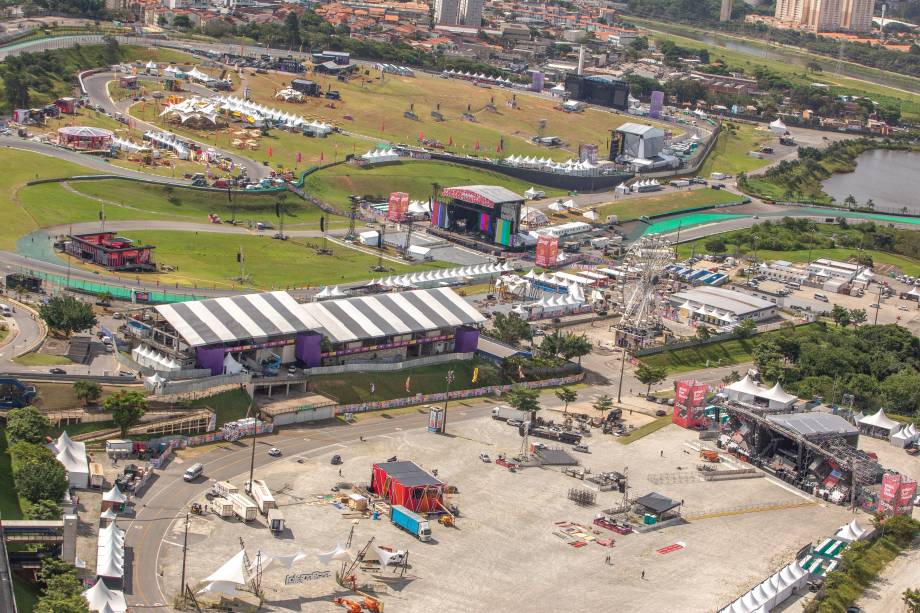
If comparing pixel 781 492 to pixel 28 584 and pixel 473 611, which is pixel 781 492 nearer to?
pixel 473 611

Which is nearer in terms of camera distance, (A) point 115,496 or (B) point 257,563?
(B) point 257,563

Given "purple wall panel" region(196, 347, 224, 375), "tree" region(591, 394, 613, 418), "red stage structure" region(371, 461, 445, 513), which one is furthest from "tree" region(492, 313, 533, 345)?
"red stage structure" region(371, 461, 445, 513)

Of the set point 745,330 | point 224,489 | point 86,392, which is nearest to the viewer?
point 224,489

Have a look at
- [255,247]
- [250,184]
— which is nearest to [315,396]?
[255,247]

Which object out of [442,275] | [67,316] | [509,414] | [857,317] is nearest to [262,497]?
[509,414]

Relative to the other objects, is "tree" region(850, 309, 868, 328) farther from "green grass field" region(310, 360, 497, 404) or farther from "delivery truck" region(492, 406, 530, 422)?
"delivery truck" region(492, 406, 530, 422)

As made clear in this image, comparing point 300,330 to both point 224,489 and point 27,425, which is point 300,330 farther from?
point 27,425
